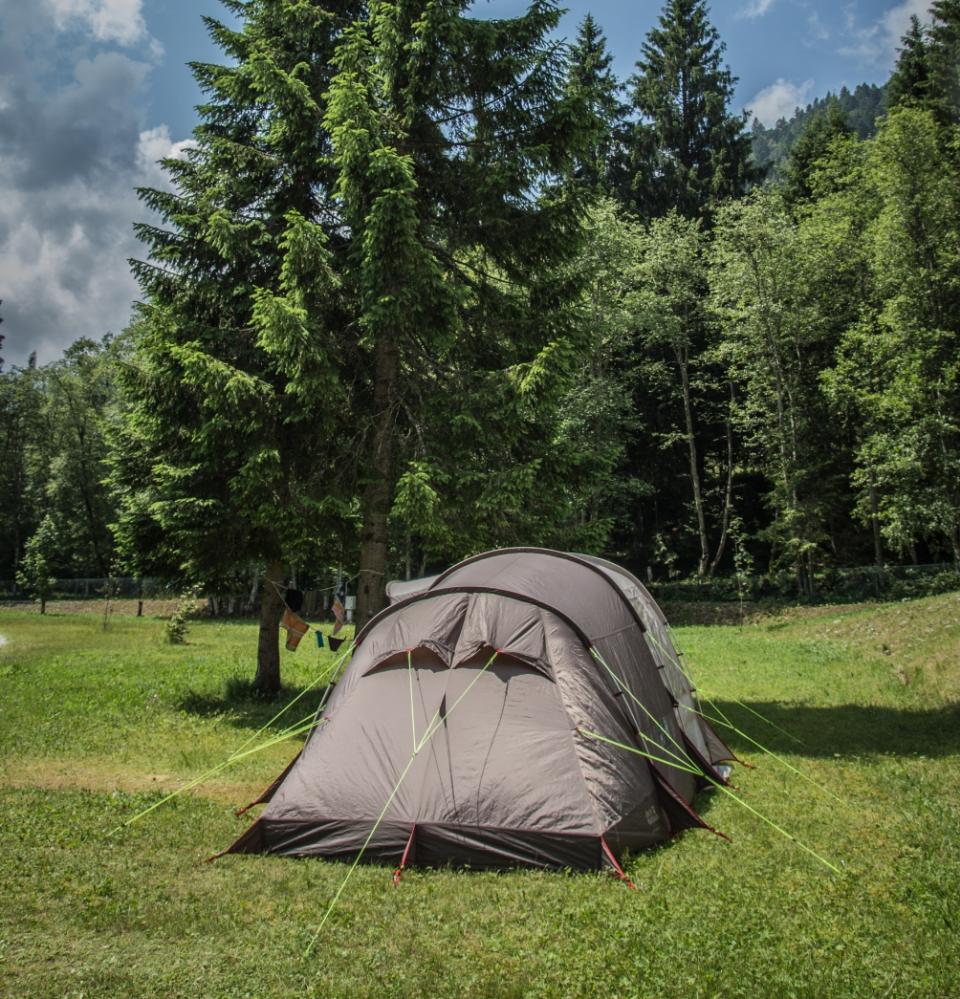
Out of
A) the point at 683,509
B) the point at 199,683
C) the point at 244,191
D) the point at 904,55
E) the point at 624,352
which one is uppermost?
the point at 904,55

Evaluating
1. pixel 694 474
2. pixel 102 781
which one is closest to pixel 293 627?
pixel 102 781

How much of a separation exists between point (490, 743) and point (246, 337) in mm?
7596

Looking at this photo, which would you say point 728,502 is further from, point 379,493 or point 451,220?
point 379,493

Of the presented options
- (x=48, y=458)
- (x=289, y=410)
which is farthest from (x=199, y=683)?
(x=48, y=458)

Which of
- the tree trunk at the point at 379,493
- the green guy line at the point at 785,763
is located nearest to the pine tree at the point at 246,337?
the tree trunk at the point at 379,493

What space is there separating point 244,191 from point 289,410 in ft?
11.2

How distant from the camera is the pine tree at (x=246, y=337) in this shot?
10.2 meters

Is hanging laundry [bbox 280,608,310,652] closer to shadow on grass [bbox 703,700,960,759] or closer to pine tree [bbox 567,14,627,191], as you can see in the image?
shadow on grass [bbox 703,700,960,759]

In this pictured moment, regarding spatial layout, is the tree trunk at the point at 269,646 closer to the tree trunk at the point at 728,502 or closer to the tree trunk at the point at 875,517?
the tree trunk at the point at 875,517

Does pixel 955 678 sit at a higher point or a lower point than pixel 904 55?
lower

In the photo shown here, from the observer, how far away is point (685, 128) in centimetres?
3603

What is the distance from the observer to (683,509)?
1385 inches

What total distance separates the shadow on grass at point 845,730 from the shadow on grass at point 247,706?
5.91 m

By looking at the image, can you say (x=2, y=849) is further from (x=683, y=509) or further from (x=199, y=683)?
(x=683, y=509)
